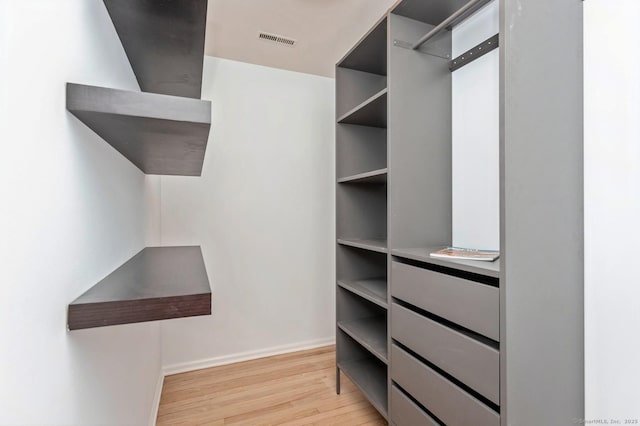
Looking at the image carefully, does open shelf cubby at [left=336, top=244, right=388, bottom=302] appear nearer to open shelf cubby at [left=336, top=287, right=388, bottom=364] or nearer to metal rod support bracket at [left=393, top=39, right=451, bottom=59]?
open shelf cubby at [left=336, top=287, right=388, bottom=364]

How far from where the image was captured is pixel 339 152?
6.99 feet

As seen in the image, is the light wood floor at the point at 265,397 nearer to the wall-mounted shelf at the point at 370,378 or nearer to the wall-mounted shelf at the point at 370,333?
the wall-mounted shelf at the point at 370,378

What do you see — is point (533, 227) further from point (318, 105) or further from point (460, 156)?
point (318, 105)

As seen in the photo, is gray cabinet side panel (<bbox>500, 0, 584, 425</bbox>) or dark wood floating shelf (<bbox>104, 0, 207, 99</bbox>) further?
gray cabinet side panel (<bbox>500, 0, 584, 425</bbox>)

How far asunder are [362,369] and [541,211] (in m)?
1.49

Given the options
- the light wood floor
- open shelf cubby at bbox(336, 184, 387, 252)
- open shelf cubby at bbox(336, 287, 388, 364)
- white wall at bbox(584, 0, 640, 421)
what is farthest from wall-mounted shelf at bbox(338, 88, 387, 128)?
the light wood floor

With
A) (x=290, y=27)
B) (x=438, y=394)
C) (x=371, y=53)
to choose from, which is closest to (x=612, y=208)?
(x=438, y=394)

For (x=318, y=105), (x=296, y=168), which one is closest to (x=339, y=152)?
(x=296, y=168)

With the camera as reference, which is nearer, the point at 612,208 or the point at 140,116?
the point at 140,116

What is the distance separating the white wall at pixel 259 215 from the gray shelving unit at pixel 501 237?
1213 millimetres

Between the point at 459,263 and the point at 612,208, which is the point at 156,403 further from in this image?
the point at 612,208

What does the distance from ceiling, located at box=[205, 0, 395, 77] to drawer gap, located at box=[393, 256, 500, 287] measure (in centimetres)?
157

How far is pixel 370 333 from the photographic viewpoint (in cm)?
192

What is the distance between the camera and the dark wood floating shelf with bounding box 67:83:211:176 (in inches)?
25.4
